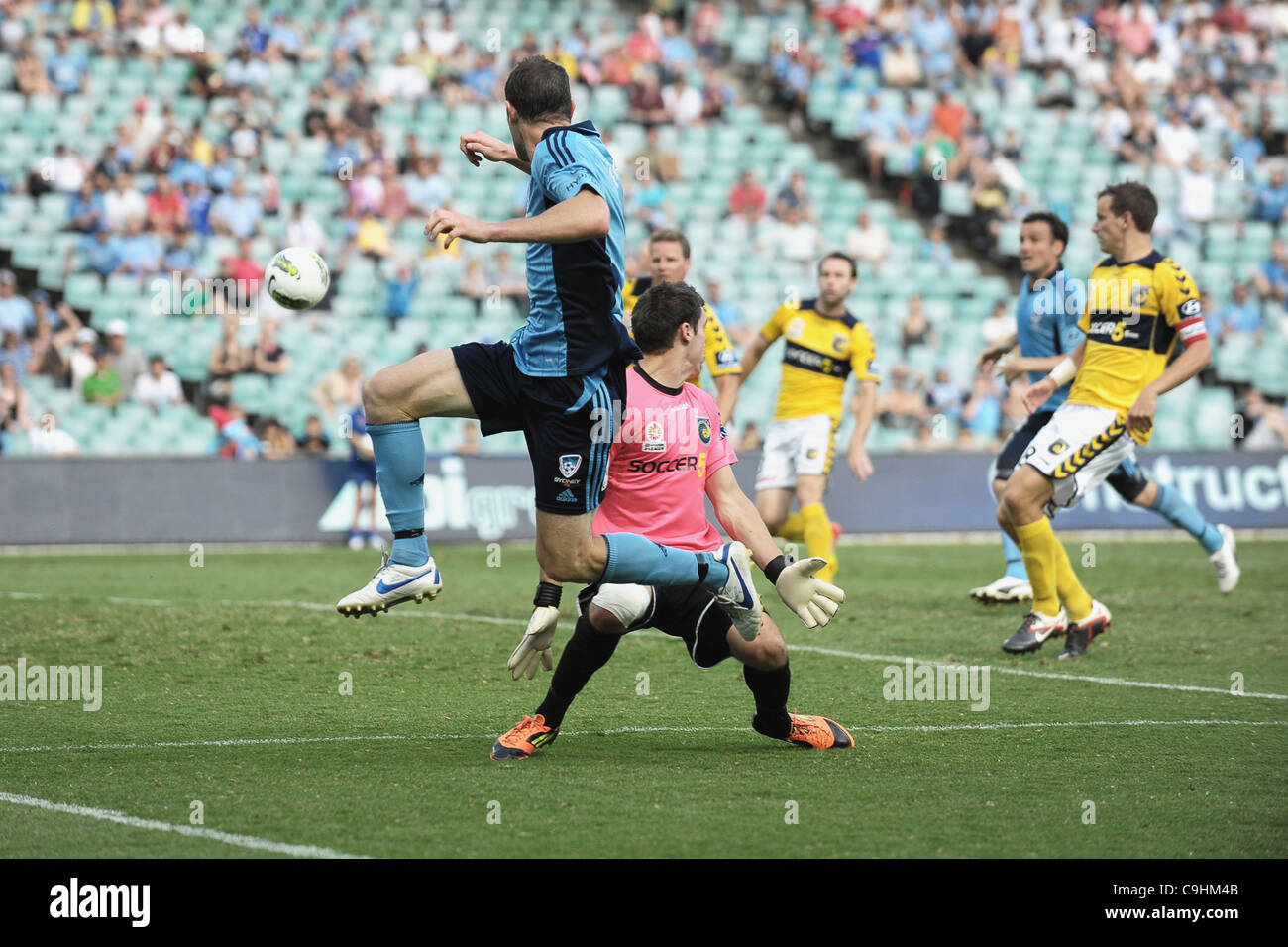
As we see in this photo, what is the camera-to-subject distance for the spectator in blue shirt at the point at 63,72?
21578 millimetres

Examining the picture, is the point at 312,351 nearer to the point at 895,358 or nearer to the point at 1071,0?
the point at 895,358

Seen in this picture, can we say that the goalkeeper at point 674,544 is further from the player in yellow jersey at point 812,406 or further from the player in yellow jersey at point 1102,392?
the player in yellow jersey at point 812,406

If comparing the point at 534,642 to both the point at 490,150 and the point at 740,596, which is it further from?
the point at 490,150

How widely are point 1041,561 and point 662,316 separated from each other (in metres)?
3.96

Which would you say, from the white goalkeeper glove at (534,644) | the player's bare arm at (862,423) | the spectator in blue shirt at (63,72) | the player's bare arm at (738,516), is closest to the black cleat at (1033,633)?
the player's bare arm at (862,423)

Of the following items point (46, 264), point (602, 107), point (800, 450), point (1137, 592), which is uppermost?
point (602, 107)

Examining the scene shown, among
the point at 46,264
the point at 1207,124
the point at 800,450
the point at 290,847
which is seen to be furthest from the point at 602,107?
the point at 290,847

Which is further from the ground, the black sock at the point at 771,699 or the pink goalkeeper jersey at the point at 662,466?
the pink goalkeeper jersey at the point at 662,466

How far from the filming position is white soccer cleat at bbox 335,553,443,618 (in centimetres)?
642

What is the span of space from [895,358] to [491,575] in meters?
9.41

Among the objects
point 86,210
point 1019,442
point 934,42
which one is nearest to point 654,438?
point 1019,442

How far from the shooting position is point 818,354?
12.7 m

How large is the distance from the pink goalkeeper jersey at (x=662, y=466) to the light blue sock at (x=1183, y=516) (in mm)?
5756

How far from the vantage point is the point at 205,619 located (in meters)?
11.0
